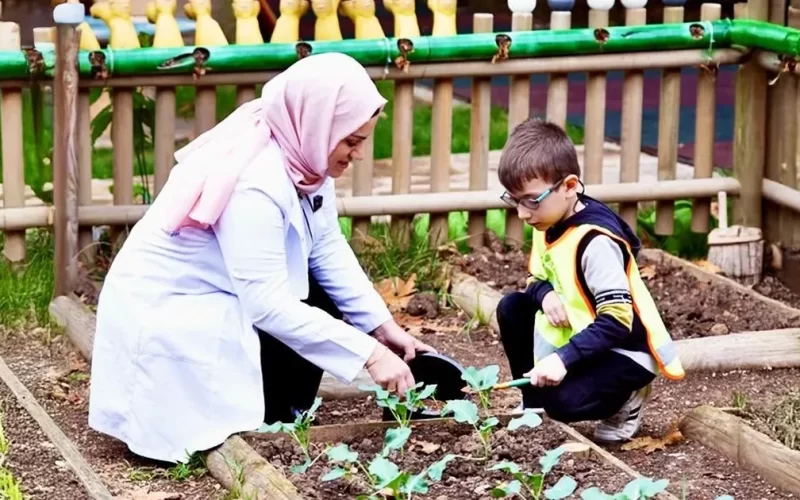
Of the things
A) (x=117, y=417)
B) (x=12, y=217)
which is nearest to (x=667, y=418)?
(x=117, y=417)

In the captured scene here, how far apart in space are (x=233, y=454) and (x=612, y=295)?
1.07 meters

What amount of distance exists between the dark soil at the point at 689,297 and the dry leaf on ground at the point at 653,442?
3.75 ft

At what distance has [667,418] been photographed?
4.64m

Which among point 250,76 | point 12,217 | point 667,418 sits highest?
point 250,76


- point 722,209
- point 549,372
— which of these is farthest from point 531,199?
point 722,209

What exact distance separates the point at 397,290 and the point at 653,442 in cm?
181

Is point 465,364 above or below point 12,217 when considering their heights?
below

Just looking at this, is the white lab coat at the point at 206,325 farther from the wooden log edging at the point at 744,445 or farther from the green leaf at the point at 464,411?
the wooden log edging at the point at 744,445

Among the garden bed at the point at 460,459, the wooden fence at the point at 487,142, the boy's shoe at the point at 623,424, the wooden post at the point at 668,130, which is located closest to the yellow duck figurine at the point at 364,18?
the wooden fence at the point at 487,142

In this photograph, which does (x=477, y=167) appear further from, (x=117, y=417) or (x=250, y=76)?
(x=117, y=417)

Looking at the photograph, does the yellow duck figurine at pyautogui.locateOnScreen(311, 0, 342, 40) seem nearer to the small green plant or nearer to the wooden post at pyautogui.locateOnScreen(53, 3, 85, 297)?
the wooden post at pyautogui.locateOnScreen(53, 3, 85, 297)

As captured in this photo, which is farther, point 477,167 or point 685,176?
point 685,176

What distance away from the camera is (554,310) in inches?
162

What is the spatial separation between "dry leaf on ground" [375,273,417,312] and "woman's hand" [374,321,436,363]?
1.42 m
